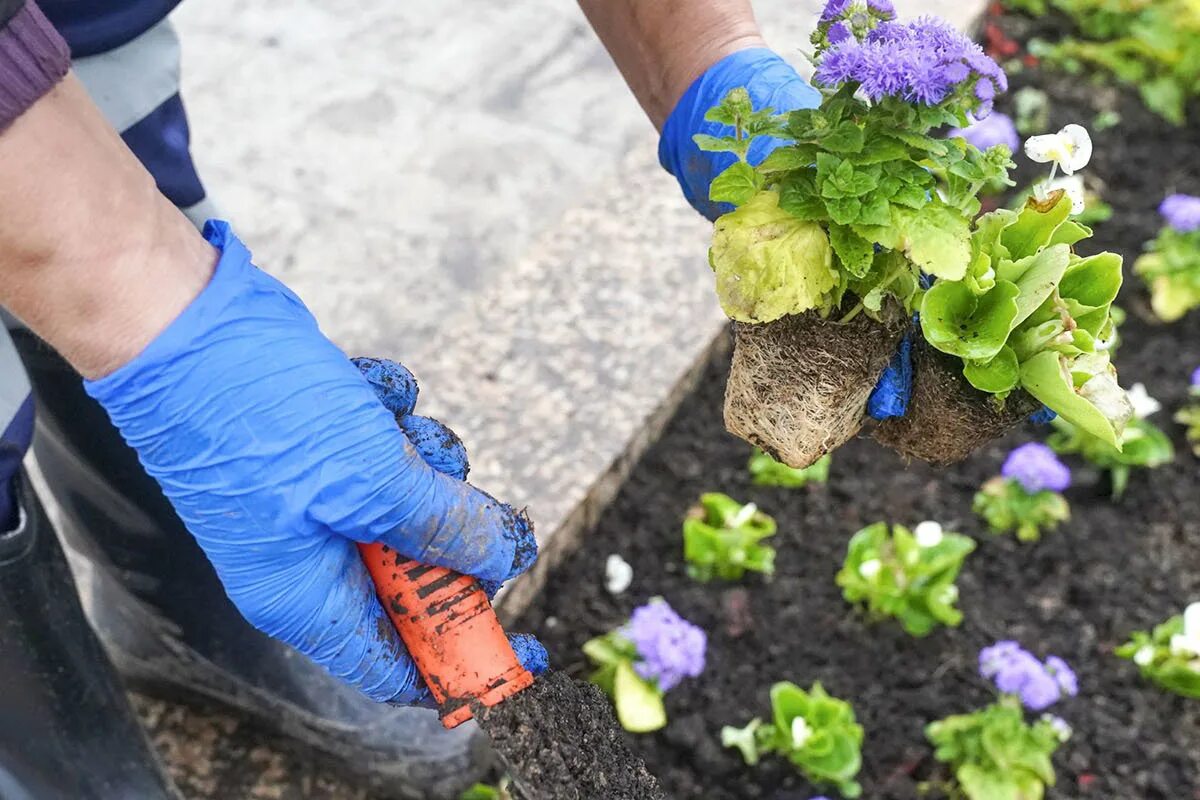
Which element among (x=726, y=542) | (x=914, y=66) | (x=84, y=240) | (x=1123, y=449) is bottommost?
(x=1123, y=449)

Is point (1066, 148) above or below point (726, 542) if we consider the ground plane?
above

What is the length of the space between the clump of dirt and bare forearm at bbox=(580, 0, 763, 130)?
0.94 m

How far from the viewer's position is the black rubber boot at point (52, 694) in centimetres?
142

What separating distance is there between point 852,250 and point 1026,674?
1063 mm

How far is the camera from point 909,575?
2051 millimetres

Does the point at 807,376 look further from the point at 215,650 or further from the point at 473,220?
the point at 473,220

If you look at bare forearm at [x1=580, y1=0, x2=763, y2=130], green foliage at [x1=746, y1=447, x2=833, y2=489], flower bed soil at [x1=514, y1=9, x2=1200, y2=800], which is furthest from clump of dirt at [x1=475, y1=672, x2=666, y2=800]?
green foliage at [x1=746, y1=447, x2=833, y2=489]

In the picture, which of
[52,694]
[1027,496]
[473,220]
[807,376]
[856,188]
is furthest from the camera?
[473,220]

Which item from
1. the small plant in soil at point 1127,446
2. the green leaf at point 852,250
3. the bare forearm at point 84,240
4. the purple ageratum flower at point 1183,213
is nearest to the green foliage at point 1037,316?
the green leaf at point 852,250

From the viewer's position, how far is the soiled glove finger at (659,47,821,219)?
152 centimetres

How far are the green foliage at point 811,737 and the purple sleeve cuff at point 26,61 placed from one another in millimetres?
1455

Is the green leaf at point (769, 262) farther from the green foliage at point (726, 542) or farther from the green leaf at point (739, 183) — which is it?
the green foliage at point (726, 542)

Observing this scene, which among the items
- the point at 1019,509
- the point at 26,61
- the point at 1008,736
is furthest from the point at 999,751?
the point at 26,61

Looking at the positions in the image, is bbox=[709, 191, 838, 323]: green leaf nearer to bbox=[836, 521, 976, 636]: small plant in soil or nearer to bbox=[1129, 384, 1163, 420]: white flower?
bbox=[836, 521, 976, 636]: small plant in soil
